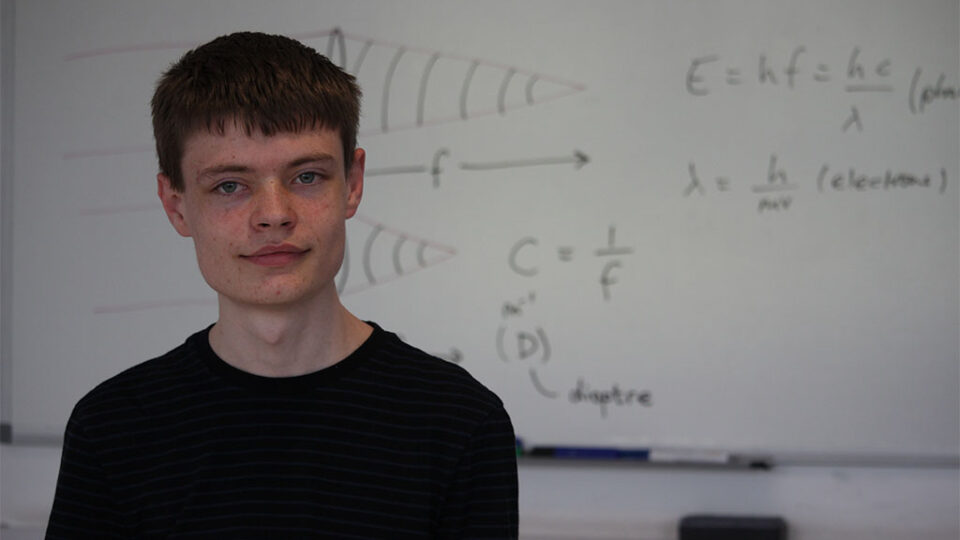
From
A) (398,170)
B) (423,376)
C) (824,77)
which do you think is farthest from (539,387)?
(423,376)

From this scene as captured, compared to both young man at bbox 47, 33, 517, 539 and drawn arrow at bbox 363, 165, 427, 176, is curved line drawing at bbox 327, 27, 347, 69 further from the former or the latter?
young man at bbox 47, 33, 517, 539

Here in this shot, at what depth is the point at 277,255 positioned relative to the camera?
82cm

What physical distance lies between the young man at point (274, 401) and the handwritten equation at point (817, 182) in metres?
1.07

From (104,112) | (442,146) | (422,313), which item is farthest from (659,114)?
(104,112)

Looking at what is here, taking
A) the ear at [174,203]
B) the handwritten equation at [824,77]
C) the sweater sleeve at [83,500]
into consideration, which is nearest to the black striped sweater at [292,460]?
the sweater sleeve at [83,500]

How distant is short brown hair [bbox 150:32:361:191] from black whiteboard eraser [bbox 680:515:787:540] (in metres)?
1.13

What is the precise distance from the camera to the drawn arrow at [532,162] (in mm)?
1879

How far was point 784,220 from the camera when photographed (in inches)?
72.1

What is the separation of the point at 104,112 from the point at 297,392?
1359 millimetres

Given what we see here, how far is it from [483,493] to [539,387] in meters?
1.06

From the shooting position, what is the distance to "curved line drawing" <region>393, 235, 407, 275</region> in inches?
75.9

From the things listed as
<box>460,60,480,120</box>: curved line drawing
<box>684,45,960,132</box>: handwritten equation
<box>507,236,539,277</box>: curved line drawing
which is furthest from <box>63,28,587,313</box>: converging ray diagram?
<box>684,45,960,132</box>: handwritten equation

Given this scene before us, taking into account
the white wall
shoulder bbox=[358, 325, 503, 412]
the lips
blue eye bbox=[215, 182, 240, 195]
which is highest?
blue eye bbox=[215, 182, 240, 195]

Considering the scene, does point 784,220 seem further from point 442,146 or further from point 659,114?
point 442,146
